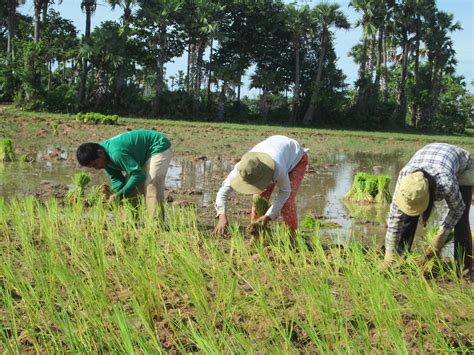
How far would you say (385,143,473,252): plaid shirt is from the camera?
11.2 feet

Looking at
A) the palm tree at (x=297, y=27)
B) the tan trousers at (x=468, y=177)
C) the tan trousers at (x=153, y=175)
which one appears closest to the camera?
the tan trousers at (x=468, y=177)

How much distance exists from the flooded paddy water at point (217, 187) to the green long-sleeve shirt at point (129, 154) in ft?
3.03

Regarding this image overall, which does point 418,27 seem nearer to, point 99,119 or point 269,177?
point 99,119

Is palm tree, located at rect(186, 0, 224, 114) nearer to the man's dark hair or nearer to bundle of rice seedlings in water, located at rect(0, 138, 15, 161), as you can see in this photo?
bundle of rice seedlings in water, located at rect(0, 138, 15, 161)

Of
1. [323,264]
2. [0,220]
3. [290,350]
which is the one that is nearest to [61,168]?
[0,220]

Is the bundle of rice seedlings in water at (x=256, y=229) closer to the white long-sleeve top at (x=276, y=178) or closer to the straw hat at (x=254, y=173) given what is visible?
the white long-sleeve top at (x=276, y=178)

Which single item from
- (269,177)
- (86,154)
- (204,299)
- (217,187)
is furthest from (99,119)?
(204,299)

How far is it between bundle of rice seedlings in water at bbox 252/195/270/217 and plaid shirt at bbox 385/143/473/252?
902 millimetres

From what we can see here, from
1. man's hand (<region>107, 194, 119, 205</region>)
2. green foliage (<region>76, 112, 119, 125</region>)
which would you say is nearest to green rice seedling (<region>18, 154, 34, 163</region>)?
man's hand (<region>107, 194, 119, 205</region>)

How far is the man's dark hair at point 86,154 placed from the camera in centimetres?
402

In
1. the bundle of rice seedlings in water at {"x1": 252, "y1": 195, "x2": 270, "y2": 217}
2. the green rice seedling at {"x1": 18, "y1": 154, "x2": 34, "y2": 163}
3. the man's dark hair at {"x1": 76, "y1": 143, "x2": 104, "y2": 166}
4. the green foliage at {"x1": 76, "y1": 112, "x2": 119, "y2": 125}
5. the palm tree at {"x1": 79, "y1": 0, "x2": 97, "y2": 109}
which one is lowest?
the green rice seedling at {"x1": 18, "y1": 154, "x2": 34, "y2": 163}

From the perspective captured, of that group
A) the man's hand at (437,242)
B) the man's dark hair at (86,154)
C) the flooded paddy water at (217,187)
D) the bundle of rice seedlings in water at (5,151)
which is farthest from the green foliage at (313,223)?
the bundle of rice seedlings in water at (5,151)

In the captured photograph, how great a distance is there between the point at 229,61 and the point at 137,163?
82.8ft

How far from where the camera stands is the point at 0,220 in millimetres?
4234
